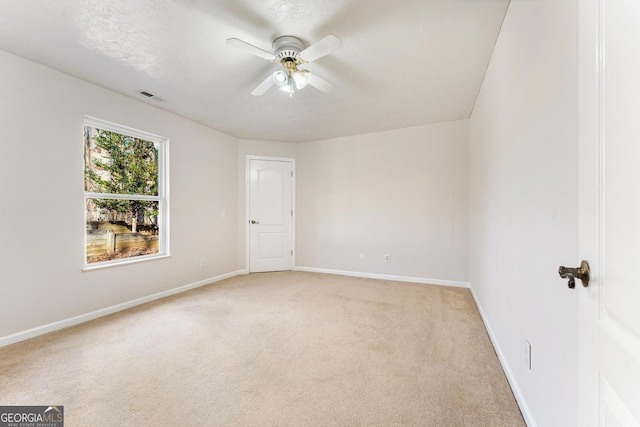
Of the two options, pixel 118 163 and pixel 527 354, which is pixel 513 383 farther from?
pixel 118 163

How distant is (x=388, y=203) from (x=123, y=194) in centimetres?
376

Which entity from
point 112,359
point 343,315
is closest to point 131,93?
point 112,359

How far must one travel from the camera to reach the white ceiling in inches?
71.6

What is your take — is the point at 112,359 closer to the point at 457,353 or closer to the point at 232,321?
the point at 232,321

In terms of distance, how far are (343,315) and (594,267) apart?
8.30 ft

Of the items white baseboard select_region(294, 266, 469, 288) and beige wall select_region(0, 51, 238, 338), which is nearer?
beige wall select_region(0, 51, 238, 338)

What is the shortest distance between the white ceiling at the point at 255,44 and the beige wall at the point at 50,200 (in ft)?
0.63

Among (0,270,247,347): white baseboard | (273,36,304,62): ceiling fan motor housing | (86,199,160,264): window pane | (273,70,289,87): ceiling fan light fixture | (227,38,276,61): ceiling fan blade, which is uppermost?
(273,36,304,62): ceiling fan motor housing

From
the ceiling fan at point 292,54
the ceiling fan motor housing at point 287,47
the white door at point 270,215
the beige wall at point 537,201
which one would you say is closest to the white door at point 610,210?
the beige wall at point 537,201

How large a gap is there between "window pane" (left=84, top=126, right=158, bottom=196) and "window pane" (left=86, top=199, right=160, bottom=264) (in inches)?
6.7

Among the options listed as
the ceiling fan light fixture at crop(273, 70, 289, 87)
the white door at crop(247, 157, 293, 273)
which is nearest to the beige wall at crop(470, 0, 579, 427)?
the ceiling fan light fixture at crop(273, 70, 289, 87)

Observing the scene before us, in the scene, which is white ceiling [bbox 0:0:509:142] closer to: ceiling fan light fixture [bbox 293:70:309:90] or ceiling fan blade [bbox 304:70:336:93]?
ceiling fan blade [bbox 304:70:336:93]

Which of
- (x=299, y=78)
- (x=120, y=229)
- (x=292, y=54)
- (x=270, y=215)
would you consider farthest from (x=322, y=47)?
(x=270, y=215)

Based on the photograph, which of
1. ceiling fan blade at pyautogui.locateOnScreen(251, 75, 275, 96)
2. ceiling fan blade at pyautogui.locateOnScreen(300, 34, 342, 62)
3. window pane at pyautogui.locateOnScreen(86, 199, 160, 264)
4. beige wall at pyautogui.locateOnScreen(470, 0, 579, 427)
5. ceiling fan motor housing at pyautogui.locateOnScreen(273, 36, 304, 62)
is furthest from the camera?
window pane at pyautogui.locateOnScreen(86, 199, 160, 264)
